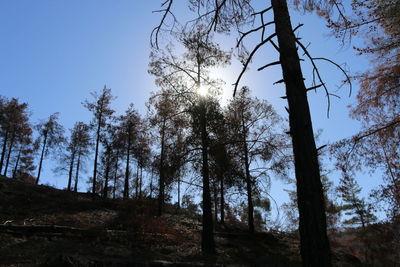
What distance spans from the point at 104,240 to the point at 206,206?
4.43 metres

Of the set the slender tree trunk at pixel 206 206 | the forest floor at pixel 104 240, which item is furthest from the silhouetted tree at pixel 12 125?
the slender tree trunk at pixel 206 206

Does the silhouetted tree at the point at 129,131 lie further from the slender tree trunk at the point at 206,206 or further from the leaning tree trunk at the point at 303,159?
the leaning tree trunk at the point at 303,159

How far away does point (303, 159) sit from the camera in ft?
9.74

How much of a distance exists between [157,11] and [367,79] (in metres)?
7.35

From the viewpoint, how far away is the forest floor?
774 cm

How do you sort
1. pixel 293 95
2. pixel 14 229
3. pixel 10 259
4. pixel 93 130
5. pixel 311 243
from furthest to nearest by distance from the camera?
1. pixel 93 130
2. pixel 14 229
3. pixel 10 259
4. pixel 293 95
5. pixel 311 243

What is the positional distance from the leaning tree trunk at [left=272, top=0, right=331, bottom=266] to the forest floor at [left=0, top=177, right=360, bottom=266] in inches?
191

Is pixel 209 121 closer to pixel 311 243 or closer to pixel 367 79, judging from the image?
pixel 367 79

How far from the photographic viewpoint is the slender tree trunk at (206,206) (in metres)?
11.5

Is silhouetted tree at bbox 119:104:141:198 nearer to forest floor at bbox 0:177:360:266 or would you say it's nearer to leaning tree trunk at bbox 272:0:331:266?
forest floor at bbox 0:177:360:266

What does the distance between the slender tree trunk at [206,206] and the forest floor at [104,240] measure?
455mm

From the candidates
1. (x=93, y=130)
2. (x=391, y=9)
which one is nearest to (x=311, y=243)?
(x=391, y=9)

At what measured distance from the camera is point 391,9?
264 inches

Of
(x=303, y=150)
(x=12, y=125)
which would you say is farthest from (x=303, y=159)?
(x=12, y=125)
